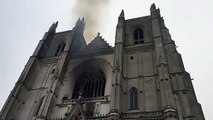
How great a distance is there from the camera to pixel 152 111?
15.0m

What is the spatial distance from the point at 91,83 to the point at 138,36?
7.69 meters

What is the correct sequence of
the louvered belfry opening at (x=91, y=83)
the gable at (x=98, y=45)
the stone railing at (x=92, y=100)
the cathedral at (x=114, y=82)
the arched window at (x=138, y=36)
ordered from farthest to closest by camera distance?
the gable at (x=98, y=45) < the arched window at (x=138, y=36) < the louvered belfry opening at (x=91, y=83) < the stone railing at (x=92, y=100) < the cathedral at (x=114, y=82)

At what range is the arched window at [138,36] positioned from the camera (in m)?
23.6

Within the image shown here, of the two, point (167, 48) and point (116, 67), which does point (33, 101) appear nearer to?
point (116, 67)

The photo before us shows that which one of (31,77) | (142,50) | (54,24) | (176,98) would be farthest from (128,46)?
(54,24)

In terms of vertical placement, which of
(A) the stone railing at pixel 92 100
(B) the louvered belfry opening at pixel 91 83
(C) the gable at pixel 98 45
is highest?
(C) the gable at pixel 98 45

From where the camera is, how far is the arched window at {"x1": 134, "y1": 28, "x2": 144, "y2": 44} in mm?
23592

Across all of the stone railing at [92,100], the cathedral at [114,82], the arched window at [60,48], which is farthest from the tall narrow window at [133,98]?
the arched window at [60,48]

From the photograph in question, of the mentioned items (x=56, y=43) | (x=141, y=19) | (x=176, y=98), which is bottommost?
(x=176, y=98)

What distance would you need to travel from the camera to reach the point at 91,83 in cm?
2092

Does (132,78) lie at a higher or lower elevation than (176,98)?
higher

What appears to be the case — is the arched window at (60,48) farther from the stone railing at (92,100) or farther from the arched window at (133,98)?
the arched window at (133,98)

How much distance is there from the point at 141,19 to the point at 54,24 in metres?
12.7

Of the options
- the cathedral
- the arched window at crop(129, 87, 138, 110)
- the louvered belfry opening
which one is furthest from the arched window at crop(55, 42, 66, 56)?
the arched window at crop(129, 87, 138, 110)
